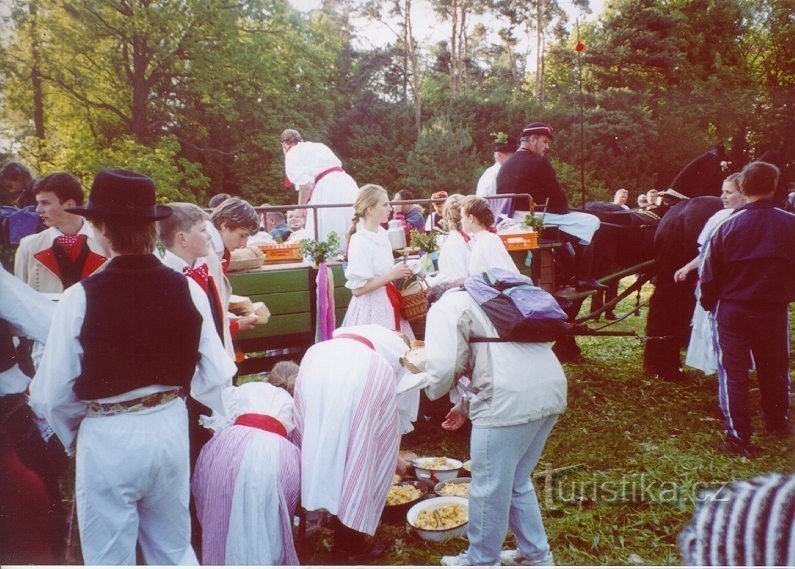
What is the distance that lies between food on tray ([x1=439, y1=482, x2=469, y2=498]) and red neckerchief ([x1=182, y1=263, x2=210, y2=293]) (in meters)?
1.71

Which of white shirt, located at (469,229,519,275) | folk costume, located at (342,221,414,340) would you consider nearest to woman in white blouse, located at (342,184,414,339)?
folk costume, located at (342,221,414,340)

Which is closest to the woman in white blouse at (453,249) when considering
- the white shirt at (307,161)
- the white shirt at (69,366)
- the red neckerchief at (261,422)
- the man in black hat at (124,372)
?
the white shirt at (307,161)

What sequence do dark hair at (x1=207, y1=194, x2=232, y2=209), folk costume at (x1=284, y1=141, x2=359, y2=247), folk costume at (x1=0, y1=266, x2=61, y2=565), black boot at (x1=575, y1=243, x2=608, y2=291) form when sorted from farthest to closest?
black boot at (x1=575, y1=243, x2=608, y2=291) → folk costume at (x1=284, y1=141, x2=359, y2=247) → dark hair at (x1=207, y1=194, x2=232, y2=209) → folk costume at (x1=0, y1=266, x2=61, y2=565)

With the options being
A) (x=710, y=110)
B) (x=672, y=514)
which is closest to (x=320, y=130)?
(x=710, y=110)

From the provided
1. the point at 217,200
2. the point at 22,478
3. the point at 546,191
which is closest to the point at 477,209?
the point at 546,191

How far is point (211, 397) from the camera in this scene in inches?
86.3

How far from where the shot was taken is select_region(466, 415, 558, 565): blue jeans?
2365mm

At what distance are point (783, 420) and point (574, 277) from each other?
2.18 m

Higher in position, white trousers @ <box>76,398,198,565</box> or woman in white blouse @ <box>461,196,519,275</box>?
woman in white blouse @ <box>461,196,519,275</box>

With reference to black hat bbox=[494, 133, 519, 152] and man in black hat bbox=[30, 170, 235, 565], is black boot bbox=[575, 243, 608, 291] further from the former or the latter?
man in black hat bbox=[30, 170, 235, 565]

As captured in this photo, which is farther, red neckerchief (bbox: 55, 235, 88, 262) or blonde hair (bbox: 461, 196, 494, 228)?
blonde hair (bbox: 461, 196, 494, 228)

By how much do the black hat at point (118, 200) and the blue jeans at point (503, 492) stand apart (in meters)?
1.51

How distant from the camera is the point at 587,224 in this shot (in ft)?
16.5

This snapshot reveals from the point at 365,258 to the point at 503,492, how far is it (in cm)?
189
